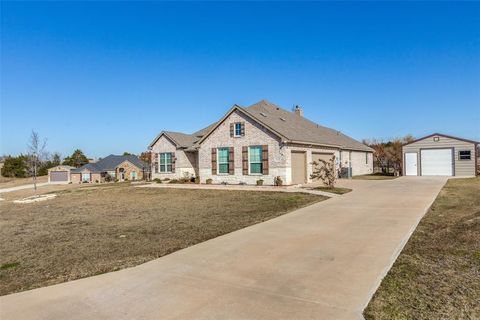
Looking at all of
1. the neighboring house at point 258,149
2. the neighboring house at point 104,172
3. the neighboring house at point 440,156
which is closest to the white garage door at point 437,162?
the neighboring house at point 440,156

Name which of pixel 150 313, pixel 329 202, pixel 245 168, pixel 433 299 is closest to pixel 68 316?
pixel 150 313

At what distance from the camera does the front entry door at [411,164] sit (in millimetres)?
28609

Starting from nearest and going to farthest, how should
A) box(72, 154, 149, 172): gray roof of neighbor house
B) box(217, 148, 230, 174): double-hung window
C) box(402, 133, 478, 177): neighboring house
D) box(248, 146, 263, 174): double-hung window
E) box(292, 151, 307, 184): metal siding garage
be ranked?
box(292, 151, 307, 184): metal siding garage
box(248, 146, 263, 174): double-hung window
box(217, 148, 230, 174): double-hung window
box(402, 133, 478, 177): neighboring house
box(72, 154, 149, 172): gray roof of neighbor house

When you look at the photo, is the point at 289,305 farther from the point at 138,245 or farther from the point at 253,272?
the point at 138,245

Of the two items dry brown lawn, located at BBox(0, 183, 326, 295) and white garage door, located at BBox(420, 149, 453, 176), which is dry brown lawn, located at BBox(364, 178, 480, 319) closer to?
dry brown lawn, located at BBox(0, 183, 326, 295)

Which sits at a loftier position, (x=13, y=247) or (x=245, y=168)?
(x=245, y=168)

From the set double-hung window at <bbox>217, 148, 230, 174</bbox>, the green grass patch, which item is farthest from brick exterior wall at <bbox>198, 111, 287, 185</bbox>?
the green grass patch

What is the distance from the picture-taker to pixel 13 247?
7.53 metres

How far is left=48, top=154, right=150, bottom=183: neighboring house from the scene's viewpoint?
131 ft

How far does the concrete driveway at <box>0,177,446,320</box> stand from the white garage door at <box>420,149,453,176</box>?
23.7m

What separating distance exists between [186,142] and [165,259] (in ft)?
76.3

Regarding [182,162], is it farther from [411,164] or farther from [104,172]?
[411,164]

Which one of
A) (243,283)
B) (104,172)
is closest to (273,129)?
(243,283)

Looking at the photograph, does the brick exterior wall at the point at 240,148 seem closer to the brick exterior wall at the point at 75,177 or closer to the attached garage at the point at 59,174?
the brick exterior wall at the point at 75,177
